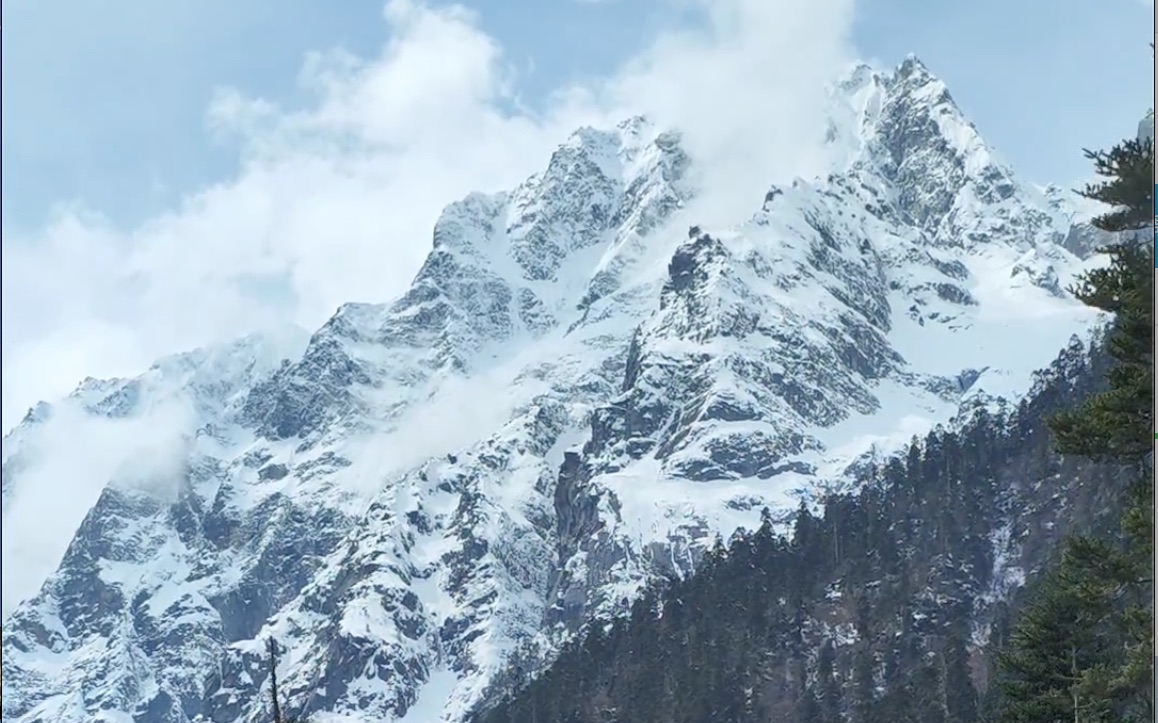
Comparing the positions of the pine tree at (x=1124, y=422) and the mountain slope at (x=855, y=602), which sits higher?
the mountain slope at (x=855, y=602)

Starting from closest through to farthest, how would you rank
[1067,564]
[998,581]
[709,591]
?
1. [1067,564]
2. [998,581]
3. [709,591]

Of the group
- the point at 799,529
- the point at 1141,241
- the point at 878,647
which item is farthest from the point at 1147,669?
the point at 799,529

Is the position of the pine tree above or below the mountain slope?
below

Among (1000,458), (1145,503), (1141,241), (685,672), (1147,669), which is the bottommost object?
(1147,669)

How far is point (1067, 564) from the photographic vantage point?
3136 centimetres

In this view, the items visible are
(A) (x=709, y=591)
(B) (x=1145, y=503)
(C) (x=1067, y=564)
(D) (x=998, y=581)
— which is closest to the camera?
(B) (x=1145, y=503)

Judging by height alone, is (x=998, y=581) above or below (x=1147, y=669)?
above

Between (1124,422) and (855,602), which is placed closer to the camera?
(1124,422)

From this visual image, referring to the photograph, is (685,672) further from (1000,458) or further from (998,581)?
(1000,458)

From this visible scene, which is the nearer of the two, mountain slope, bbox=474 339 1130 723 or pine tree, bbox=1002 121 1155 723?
pine tree, bbox=1002 121 1155 723

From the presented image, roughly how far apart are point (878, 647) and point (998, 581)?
20.6 m

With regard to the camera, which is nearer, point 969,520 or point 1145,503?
point 1145,503

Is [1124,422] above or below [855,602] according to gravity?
below

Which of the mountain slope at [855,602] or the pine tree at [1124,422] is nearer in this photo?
the pine tree at [1124,422]
